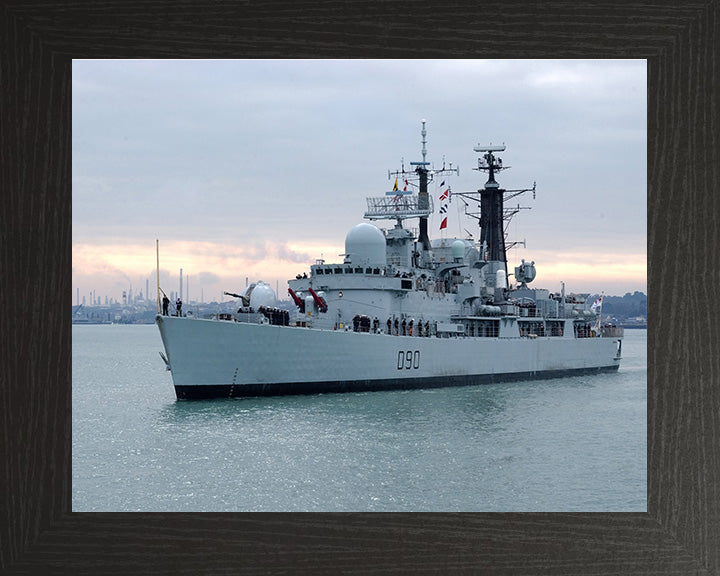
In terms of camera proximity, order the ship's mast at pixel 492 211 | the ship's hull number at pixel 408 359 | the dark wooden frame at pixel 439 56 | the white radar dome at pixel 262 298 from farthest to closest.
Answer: the ship's mast at pixel 492 211 < the ship's hull number at pixel 408 359 < the white radar dome at pixel 262 298 < the dark wooden frame at pixel 439 56

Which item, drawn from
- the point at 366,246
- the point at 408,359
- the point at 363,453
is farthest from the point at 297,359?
the point at 363,453

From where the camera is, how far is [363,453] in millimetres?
10336

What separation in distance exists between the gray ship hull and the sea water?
32cm

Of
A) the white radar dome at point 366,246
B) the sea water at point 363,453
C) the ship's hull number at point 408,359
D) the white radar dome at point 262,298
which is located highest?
the white radar dome at point 366,246

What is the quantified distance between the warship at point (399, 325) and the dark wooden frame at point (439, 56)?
1222cm

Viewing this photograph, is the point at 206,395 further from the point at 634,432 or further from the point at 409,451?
the point at 634,432

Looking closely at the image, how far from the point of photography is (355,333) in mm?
16047

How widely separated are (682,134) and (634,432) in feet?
38.7

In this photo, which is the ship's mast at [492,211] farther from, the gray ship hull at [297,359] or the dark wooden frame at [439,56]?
the dark wooden frame at [439,56]

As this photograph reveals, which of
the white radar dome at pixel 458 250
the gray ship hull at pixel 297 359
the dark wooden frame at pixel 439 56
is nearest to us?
the dark wooden frame at pixel 439 56

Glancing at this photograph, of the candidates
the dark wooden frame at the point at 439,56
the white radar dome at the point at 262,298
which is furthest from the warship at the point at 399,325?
the dark wooden frame at the point at 439,56

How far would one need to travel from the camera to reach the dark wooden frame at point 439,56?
2312 millimetres

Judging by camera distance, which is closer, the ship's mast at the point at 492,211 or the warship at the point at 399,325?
the warship at the point at 399,325

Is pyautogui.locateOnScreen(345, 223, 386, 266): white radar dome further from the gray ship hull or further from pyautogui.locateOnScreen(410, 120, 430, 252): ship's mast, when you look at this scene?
pyautogui.locateOnScreen(410, 120, 430, 252): ship's mast
